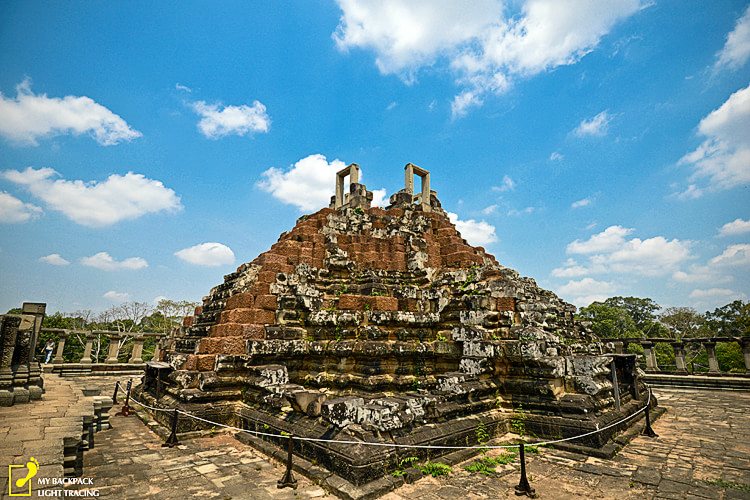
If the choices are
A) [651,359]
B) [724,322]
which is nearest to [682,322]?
[724,322]

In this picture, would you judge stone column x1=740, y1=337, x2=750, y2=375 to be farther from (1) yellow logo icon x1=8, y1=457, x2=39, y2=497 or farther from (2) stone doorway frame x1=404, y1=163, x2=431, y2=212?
(1) yellow logo icon x1=8, y1=457, x2=39, y2=497

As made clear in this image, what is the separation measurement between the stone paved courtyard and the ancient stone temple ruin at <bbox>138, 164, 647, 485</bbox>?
511mm

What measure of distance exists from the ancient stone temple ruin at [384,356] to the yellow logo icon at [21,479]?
120 inches

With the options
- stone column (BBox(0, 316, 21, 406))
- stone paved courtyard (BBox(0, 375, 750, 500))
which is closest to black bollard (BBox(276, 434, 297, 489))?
stone paved courtyard (BBox(0, 375, 750, 500))

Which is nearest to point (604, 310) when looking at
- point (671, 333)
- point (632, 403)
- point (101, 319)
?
point (671, 333)

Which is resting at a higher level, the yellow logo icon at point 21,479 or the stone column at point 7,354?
the stone column at point 7,354

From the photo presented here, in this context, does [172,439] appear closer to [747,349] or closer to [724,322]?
[747,349]

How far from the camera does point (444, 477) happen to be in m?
4.77

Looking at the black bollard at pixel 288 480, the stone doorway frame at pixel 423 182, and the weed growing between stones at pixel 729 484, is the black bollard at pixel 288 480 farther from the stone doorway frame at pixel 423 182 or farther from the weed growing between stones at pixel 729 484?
the stone doorway frame at pixel 423 182

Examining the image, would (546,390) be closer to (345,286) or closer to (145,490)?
(345,286)

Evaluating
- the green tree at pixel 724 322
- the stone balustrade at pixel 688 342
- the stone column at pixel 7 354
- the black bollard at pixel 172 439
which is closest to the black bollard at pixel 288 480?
the black bollard at pixel 172 439

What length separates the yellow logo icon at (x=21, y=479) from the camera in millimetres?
2820

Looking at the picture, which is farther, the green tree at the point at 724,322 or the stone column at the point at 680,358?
the green tree at the point at 724,322

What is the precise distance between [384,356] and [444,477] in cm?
234
